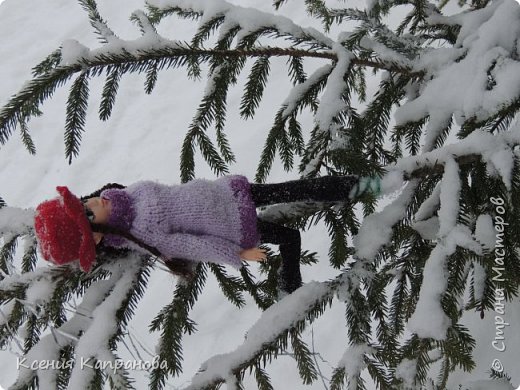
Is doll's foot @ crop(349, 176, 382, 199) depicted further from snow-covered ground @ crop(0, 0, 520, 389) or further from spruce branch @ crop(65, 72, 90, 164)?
snow-covered ground @ crop(0, 0, 520, 389)

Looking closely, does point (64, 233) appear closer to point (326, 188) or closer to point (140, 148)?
point (326, 188)

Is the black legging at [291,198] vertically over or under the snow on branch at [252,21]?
under

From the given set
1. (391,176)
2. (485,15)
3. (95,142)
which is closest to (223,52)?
(391,176)

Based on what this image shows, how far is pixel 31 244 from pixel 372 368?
1.00m

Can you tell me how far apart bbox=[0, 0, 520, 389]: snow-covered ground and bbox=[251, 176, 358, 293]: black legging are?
1.47 metres

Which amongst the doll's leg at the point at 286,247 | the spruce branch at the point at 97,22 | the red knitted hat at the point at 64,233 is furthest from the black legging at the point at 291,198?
the spruce branch at the point at 97,22

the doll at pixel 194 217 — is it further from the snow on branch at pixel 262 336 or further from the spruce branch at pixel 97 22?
the spruce branch at pixel 97 22

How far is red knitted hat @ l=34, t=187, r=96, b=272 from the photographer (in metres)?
1.23

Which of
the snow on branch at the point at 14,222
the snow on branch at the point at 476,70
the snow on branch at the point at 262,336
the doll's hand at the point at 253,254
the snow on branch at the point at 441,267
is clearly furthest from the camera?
the doll's hand at the point at 253,254

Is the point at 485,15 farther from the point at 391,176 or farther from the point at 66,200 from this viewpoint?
the point at 66,200

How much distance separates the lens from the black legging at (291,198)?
1.45m

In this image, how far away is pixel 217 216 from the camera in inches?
58.0

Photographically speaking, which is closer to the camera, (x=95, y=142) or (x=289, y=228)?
(x=289, y=228)

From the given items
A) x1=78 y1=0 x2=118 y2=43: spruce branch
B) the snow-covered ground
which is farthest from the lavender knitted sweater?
the snow-covered ground
